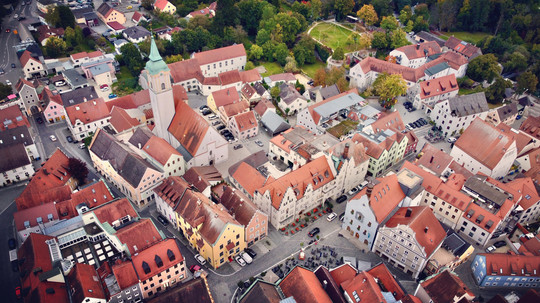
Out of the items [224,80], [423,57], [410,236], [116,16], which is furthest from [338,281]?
[116,16]

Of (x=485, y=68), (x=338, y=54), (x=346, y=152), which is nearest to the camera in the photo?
(x=346, y=152)

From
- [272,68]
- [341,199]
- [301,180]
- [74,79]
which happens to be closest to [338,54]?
[272,68]

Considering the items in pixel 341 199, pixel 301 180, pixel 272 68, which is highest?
pixel 301 180

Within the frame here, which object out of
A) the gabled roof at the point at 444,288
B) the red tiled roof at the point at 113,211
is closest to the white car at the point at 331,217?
the gabled roof at the point at 444,288

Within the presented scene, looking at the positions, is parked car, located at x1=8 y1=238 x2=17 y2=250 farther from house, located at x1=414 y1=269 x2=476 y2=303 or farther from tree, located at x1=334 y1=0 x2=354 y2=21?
tree, located at x1=334 y1=0 x2=354 y2=21

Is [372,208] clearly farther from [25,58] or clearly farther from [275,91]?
[25,58]

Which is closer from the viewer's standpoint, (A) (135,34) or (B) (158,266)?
(B) (158,266)
